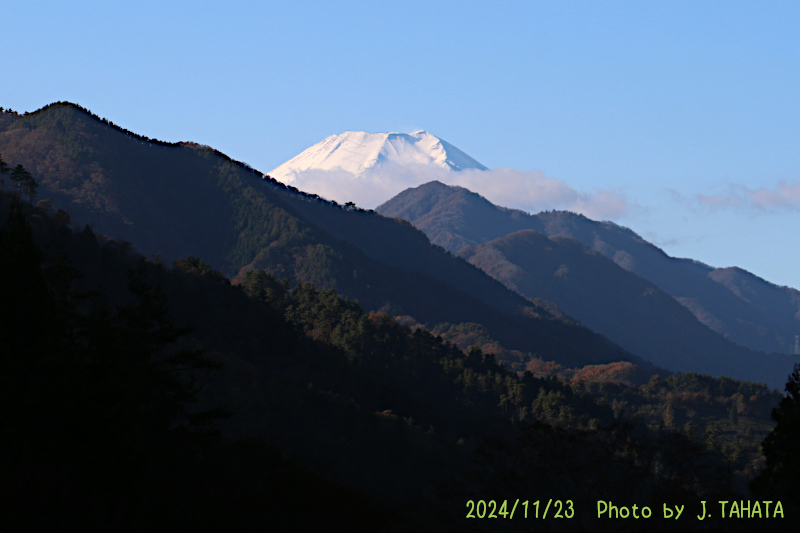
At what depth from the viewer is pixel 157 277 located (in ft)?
452

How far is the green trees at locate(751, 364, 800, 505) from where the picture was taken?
48.2m

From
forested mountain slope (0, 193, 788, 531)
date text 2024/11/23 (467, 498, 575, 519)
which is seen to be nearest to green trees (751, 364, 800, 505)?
forested mountain slope (0, 193, 788, 531)

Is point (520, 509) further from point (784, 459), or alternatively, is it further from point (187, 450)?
point (187, 450)

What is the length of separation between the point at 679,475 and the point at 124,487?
3668 cm

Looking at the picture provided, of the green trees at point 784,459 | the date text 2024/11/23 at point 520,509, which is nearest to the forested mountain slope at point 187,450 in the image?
the date text 2024/11/23 at point 520,509

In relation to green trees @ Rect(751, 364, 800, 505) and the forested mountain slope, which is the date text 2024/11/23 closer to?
the forested mountain slope

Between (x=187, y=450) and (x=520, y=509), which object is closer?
(x=187, y=450)

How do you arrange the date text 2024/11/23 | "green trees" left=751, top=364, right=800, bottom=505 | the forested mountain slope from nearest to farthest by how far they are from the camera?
the forested mountain slope < "green trees" left=751, top=364, right=800, bottom=505 < the date text 2024/11/23

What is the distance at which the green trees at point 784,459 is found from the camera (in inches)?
1897

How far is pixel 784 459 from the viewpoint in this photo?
165 feet

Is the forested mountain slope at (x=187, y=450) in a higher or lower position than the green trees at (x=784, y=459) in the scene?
lower

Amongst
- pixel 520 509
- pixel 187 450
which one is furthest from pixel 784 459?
pixel 187 450

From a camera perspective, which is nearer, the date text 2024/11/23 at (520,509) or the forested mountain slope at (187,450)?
the forested mountain slope at (187,450)

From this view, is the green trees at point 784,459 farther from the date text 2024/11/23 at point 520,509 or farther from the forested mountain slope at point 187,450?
the date text 2024/11/23 at point 520,509
